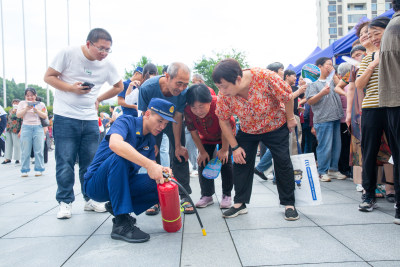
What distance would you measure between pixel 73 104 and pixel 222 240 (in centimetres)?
195

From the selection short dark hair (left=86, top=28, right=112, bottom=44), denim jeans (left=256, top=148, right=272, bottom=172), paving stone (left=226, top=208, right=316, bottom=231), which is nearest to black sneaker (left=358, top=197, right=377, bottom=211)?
paving stone (left=226, top=208, right=316, bottom=231)

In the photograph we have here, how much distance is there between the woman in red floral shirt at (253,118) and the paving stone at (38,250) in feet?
4.37

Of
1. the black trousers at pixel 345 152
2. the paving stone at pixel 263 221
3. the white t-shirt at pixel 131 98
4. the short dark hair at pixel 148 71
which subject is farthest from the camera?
the black trousers at pixel 345 152

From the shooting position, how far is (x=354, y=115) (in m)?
3.31

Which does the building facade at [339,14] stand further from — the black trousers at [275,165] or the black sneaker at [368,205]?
the black trousers at [275,165]

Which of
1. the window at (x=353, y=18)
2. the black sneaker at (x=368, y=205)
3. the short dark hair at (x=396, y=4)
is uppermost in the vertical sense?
the window at (x=353, y=18)

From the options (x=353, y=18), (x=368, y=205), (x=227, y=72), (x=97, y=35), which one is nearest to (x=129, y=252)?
(x=227, y=72)

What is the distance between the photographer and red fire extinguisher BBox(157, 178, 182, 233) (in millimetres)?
2125

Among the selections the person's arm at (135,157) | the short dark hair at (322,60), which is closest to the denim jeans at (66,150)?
the person's arm at (135,157)

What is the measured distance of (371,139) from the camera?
265 centimetres

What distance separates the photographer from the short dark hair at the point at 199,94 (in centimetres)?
272

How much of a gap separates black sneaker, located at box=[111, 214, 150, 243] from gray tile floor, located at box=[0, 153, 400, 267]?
0.04 metres

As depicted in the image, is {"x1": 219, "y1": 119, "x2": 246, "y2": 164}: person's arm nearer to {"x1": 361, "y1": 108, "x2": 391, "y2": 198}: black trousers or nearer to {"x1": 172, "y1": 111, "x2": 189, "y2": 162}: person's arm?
{"x1": 172, "y1": 111, "x2": 189, "y2": 162}: person's arm

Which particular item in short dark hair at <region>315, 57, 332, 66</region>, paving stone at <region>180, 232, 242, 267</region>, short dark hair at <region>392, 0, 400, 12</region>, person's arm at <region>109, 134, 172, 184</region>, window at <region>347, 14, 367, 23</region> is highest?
window at <region>347, 14, 367, 23</region>
